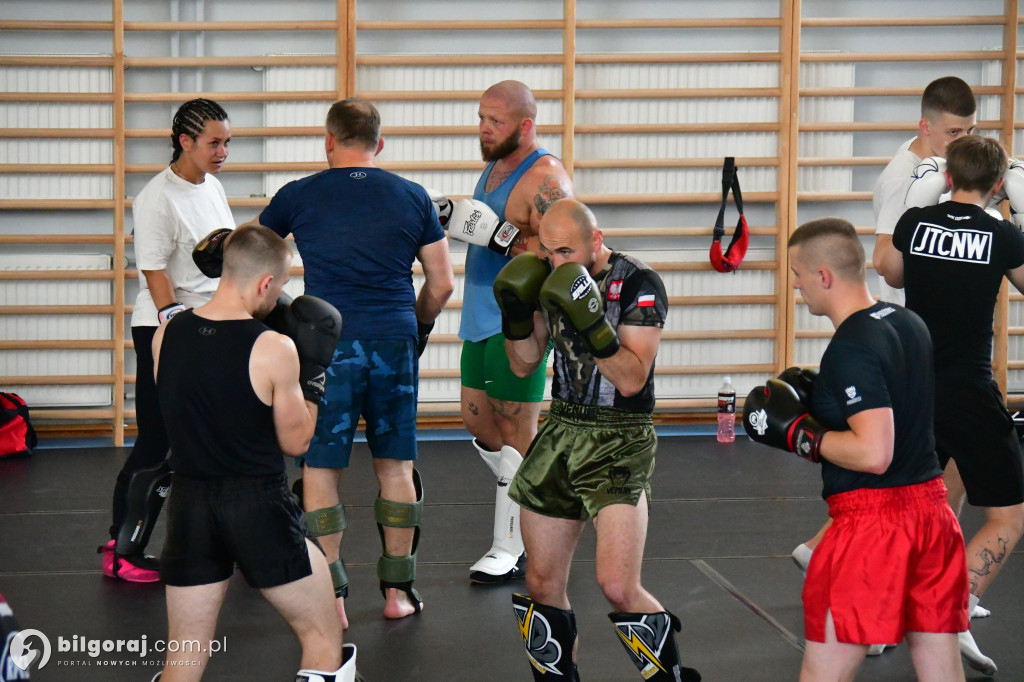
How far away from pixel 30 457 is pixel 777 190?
15.1 ft

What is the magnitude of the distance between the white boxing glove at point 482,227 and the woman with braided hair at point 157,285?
3.04 feet

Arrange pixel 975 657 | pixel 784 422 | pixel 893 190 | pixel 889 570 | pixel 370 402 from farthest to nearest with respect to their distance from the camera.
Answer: pixel 893 190
pixel 370 402
pixel 975 657
pixel 784 422
pixel 889 570

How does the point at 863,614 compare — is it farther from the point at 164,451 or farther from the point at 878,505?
the point at 164,451

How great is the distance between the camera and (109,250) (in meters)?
6.41

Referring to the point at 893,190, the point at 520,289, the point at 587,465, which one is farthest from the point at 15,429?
the point at 893,190

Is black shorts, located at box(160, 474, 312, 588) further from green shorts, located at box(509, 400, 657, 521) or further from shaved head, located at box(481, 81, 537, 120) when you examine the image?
shaved head, located at box(481, 81, 537, 120)

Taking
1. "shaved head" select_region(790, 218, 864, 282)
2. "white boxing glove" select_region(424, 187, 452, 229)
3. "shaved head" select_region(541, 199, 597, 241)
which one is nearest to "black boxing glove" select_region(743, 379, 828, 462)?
"shaved head" select_region(790, 218, 864, 282)

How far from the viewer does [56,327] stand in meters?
6.23

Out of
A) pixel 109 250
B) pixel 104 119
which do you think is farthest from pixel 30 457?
pixel 104 119

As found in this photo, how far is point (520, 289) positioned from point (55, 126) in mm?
4641

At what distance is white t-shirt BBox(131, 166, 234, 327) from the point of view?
366 cm

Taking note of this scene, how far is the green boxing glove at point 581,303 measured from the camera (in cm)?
238

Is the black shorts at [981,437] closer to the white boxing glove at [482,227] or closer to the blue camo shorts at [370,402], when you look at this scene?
the white boxing glove at [482,227]

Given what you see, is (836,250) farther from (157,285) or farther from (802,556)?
(157,285)
